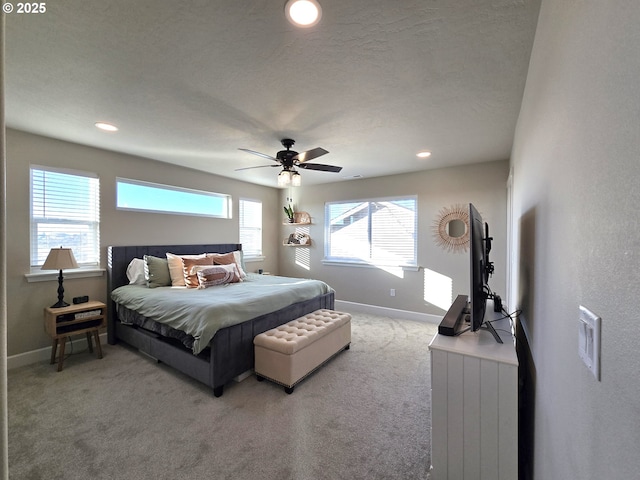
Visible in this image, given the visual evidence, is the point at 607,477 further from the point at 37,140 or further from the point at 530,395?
the point at 37,140

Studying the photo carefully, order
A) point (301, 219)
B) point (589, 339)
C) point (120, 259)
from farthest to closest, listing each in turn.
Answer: point (301, 219), point (120, 259), point (589, 339)

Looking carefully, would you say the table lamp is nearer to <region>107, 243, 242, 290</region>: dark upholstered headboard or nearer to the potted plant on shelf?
<region>107, 243, 242, 290</region>: dark upholstered headboard

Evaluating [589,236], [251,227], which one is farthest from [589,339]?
[251,227]

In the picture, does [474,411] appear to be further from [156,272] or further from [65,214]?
[65,214]

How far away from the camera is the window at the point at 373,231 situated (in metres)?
4.66

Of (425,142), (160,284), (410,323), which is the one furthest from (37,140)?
(410,323)

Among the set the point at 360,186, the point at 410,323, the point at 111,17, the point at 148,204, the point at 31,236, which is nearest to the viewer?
the point at 111,17

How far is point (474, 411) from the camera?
4.54ft

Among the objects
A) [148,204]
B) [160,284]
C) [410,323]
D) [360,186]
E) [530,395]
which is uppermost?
[360,186]

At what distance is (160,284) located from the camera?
3.57 meters

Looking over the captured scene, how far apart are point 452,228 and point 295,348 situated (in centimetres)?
315

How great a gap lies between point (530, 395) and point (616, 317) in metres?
1.34

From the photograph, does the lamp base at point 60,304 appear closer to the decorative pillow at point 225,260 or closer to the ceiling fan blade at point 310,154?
the decorative pillow at point 225,260

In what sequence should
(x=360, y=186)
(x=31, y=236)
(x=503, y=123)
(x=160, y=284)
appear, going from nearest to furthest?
(x=503, y=123) → (x=31, y=236) → (x=160, y=284) → (x=360, y=186)
